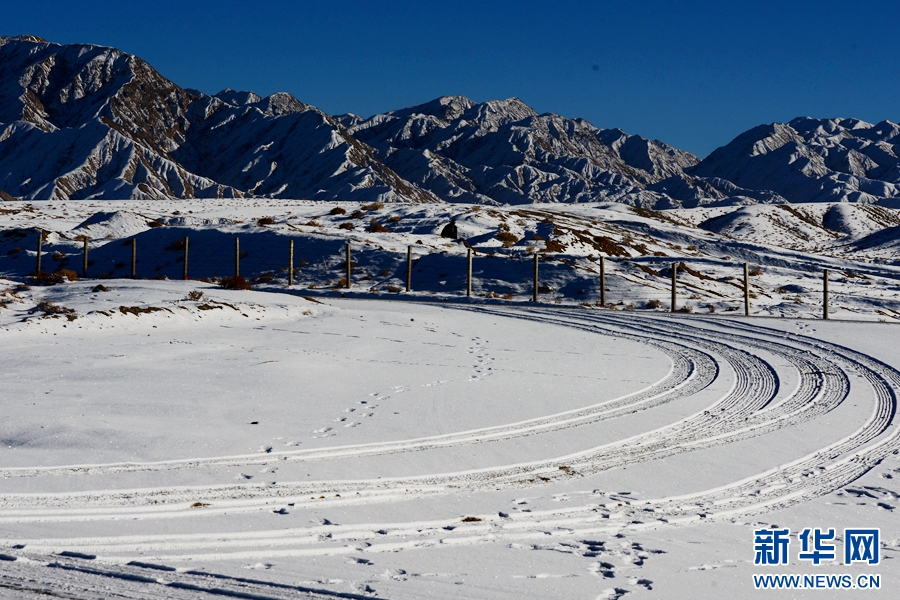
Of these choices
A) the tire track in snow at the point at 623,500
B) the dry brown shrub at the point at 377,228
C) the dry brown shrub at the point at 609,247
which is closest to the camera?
the tire track in snow at the point at 623,500

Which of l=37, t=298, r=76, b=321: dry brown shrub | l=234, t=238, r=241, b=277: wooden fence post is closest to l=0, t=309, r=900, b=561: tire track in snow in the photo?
l=37, t=298, r=76, b=321: dry brown shrub

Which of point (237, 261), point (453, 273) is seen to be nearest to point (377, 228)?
point (453, 273)

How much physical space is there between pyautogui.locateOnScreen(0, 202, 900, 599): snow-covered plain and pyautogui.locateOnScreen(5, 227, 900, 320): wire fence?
12261mm

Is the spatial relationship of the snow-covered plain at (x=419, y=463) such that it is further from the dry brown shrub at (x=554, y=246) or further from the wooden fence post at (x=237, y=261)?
the dry brown shrub at (x=554, y=246)

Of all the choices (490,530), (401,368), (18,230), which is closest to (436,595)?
(490,530)

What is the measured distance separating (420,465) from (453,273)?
2448 centimetres

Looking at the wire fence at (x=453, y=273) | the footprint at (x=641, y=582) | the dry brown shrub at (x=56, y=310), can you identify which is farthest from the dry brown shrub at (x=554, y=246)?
the footprint at (x=641, y=582)

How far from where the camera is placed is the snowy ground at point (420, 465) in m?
4.74

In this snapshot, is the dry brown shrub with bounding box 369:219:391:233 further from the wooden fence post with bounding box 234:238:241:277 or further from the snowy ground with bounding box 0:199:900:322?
the wooden fence post with bounding box 234:238:241:277

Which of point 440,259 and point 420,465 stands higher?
point 440,259

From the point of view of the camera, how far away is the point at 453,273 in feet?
103

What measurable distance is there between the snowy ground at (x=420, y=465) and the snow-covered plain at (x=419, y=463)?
1.2 inches

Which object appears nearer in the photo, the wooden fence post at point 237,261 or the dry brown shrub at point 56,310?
the dry brown shrub at point 56,310

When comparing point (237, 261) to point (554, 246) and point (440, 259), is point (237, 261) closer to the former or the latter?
point (440, 259)
